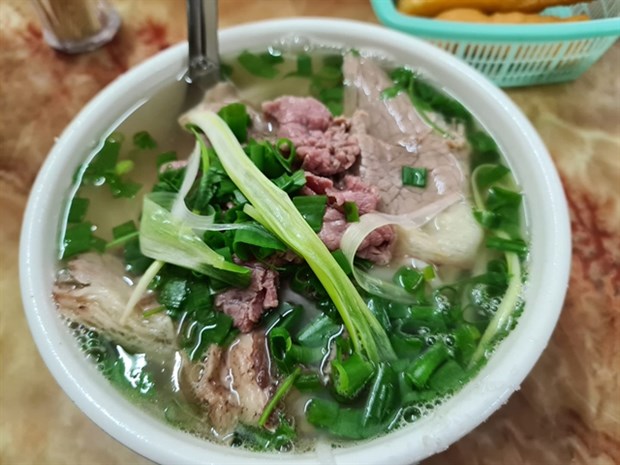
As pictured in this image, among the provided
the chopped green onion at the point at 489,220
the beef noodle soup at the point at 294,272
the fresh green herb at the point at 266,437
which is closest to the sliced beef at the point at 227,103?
the beef noodle soup at the point at 294,272

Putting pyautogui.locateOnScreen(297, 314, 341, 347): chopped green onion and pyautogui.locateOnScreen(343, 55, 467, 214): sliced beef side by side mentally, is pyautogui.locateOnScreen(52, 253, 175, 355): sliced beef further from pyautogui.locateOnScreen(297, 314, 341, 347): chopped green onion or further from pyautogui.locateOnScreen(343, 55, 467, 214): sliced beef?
pyautogui.locateOnScreen(343, 55, 467, 214): sliced beef

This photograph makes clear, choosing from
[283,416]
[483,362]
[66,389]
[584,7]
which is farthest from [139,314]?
[584,7]

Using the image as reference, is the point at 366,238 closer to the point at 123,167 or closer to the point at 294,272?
the point at 294,272

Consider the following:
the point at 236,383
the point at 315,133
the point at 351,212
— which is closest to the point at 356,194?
the point at 351,212

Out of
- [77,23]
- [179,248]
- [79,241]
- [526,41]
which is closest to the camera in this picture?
[179,248]

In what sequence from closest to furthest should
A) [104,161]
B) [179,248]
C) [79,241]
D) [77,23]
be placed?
[179,248], [79,241], [104,161], [77,23]

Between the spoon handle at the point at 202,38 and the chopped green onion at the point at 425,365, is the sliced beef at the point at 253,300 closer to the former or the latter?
the chopped green onion at the point at 425,365

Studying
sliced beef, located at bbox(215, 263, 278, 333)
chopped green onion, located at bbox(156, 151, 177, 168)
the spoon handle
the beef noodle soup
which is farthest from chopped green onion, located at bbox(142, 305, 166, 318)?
the spoon handle
